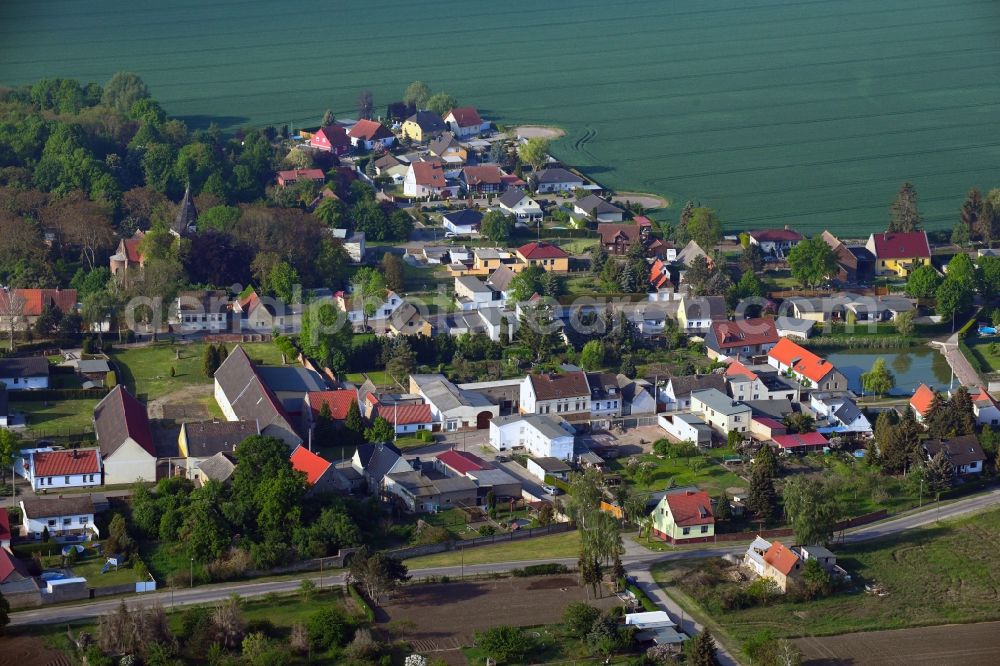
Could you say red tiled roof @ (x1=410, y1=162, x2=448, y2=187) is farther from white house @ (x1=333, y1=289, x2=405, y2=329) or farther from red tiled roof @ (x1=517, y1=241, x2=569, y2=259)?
white house @ (x1=333, y1=289, x2=405, y2=329)

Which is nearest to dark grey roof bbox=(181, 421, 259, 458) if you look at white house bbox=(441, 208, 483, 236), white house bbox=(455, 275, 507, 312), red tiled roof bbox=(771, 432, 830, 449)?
red tiled roof bbox=(771, 432, 830, 449)

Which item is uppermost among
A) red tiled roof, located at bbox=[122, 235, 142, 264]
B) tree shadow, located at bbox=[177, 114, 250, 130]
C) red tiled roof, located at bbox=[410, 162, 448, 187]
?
tree shadow, located at bbox=[177, 114, 250, 130]

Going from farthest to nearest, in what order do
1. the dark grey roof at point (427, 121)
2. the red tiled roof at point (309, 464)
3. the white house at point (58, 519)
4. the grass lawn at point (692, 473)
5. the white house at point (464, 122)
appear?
1. the white house at point (464, 122)
2. the dark grey roof at point (427, 121)
3. the grass lawn at point (692, 473)
4. the red tiled roof at point (309, 464)
5. the white house at point (58, 519)

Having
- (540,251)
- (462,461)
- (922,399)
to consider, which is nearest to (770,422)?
(922,399)

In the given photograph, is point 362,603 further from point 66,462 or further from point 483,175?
point 483,175

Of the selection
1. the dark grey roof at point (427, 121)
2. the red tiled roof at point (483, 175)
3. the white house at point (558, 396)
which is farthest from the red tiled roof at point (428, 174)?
the white house at point (558, 396)

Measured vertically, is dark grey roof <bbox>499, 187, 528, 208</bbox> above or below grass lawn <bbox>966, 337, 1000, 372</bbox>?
above

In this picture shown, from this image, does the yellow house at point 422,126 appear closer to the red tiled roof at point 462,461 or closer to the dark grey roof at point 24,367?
the dark grey roof at point 24,367
